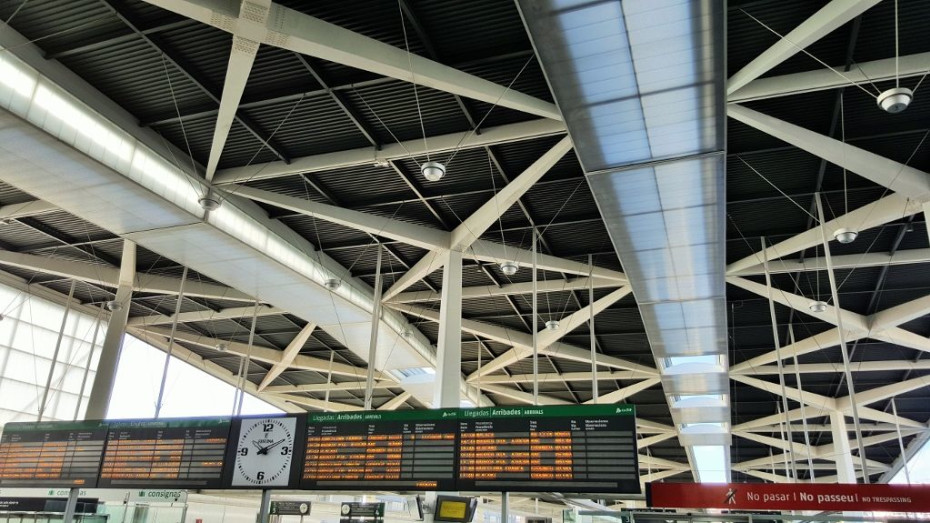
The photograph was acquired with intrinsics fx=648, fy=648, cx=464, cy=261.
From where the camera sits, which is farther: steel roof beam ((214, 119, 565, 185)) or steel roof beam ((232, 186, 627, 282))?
steel roof beam ((232, 186, 627, 282))

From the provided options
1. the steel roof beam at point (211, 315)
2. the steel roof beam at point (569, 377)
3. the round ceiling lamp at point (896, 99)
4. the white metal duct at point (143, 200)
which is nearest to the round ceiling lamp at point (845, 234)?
the round ceiling lamp at point (896, 99)

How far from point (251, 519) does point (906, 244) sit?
29.3m

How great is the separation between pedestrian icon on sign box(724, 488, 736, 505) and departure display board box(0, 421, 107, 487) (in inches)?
581

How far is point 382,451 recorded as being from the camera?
13.6m

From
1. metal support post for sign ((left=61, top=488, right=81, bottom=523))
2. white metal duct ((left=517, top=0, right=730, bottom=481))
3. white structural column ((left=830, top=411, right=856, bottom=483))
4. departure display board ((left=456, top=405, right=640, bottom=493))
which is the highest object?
white metal duct ((left=517, top=0, right=730, bottom=481))

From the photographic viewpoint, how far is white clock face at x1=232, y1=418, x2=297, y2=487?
45.6 ft

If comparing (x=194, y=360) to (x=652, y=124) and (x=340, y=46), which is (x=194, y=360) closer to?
(x=340, y=46)

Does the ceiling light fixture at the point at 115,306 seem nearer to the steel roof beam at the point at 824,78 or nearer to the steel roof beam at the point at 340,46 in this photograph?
the steel roof beam at the point at 340,46

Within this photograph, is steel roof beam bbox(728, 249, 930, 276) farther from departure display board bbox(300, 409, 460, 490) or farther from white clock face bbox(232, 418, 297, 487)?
white clock face bbox(232, 418, 297, 487)

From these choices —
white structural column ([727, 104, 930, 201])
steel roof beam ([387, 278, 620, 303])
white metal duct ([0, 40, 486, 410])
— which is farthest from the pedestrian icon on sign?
white metal duct ([0, 40, 486, 410])

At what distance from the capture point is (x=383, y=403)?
4531 centimetres

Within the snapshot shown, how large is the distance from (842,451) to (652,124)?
96.1ft

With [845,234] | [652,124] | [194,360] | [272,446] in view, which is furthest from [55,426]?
[194,360]

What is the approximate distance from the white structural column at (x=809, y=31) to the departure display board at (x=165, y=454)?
516 inches
